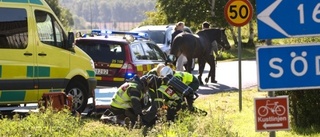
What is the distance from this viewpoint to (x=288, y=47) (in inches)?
230

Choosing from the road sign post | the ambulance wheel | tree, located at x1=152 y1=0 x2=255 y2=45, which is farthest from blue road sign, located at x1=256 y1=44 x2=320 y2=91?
tree, located at x1=152 y1=0 x2=255 y2=45

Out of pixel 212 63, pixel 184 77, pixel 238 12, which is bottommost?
pixel 212 63

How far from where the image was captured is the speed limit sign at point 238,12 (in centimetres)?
1291

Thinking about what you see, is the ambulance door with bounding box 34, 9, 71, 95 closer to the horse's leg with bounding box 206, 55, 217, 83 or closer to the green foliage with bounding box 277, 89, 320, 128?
the green foliage with bounding box 277, 89, 320, 128

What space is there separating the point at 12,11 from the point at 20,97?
1490 mm

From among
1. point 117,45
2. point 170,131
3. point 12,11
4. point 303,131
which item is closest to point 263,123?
point 170,131

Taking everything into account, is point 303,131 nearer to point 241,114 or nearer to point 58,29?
point 241,114

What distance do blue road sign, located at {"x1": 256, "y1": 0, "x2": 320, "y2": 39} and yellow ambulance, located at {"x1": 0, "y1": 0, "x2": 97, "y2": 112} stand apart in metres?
7.13

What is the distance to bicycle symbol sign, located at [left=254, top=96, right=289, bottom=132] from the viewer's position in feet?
19.4

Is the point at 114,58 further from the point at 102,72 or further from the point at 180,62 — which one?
the point at 180,62

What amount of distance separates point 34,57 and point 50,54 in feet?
1.50

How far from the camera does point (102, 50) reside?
53.5ft

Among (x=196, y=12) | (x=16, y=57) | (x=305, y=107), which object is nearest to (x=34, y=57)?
(x=16, y=57)

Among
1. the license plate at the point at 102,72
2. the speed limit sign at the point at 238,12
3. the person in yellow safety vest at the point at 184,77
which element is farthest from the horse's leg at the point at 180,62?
the person in yellow safety vest at the point at 184,77
